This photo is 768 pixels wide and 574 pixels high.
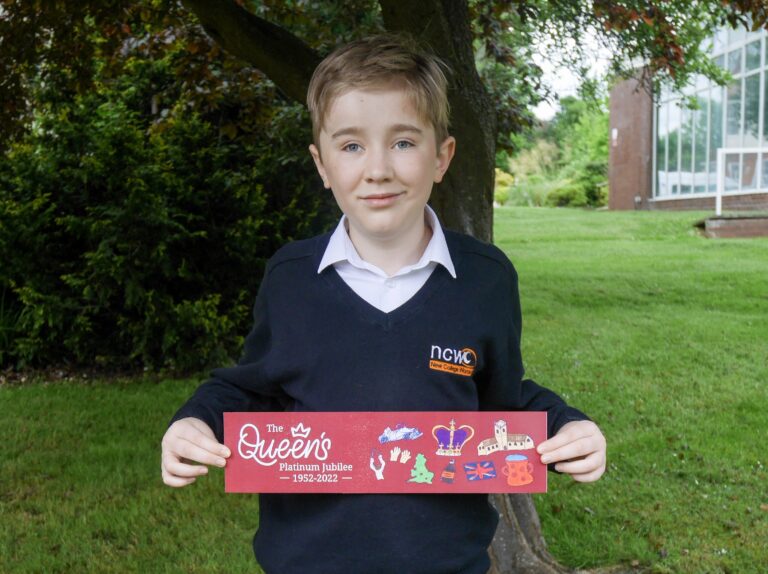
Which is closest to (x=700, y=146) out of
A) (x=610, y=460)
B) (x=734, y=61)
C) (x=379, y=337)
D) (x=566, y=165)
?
(x=734, y=61)

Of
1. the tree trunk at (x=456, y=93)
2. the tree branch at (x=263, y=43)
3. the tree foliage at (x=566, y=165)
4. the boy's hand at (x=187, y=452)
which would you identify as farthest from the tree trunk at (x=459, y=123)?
the tree foliage at (x=566, y=165)

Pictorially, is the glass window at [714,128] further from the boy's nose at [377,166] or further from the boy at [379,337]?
the boy's nose at [377,166]

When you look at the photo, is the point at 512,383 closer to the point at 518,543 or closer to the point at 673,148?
the point at 518,543

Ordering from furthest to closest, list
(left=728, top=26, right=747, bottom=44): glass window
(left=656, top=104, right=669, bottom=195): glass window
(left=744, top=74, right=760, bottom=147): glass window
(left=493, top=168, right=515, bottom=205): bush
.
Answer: (left=493, top=168, right=515, bottom=205): bush < (left=656, top=104, right=669, bottom=195): glass window < (left=728, top=26, right=747, bottom=44): glass window < (left=744, top=74, right=760, bottom=147): glass window

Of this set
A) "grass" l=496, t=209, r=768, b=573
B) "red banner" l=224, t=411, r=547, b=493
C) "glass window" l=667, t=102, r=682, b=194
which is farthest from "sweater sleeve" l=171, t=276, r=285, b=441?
"glass window" l=667, t=102, r=682, b=194

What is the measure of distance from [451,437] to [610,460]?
3.32 metres

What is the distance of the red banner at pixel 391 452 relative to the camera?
1629 millimetres

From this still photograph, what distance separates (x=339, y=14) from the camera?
5141 millimetres

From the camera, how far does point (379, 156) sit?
1.71m

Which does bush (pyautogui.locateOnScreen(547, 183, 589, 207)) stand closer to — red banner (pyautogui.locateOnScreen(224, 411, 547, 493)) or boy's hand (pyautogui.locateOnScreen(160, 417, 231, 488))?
red banner (pyautogui.locateOnScreen(224, 411, 547, 493))

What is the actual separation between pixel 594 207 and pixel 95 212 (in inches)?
964

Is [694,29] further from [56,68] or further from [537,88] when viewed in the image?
[56,68]

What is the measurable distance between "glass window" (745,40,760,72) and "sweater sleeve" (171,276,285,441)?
18.3 meters

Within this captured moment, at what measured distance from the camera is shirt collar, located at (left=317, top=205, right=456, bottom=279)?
5.92ft
